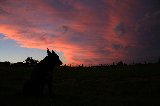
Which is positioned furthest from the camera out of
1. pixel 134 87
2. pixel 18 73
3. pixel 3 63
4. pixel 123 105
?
pixel 3 63

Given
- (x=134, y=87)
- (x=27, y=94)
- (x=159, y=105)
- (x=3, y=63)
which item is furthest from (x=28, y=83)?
(x=3, y=63)

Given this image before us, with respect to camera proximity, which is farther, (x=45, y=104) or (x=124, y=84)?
(x=124, y=84)

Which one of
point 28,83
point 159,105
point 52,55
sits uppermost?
point 52,55

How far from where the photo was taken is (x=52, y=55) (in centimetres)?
1847

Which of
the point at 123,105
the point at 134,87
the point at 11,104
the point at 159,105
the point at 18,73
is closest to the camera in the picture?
the point at 11,104

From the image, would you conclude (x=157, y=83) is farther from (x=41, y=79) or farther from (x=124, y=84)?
(x=41, y=79)

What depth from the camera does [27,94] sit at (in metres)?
18.0

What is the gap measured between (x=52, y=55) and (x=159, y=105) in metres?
7.52

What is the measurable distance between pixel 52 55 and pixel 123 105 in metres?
5.62

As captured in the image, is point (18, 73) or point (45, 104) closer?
point (45, 104)

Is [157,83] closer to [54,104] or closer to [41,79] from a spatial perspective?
[41,79]

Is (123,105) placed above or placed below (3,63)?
below

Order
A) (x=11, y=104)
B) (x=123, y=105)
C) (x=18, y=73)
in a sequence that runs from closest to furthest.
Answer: (x=11, y=104), (x=123, y=105), (x=18, y=73)

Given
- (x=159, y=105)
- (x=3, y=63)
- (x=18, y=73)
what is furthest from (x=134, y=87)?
(x=3, y=63)
